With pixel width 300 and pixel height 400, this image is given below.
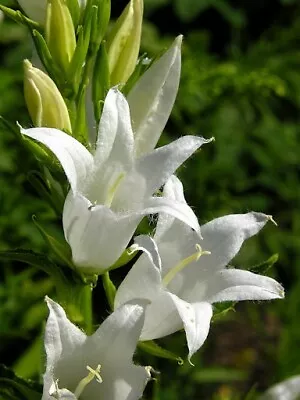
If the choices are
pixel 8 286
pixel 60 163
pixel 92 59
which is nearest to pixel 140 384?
pixel 60 163

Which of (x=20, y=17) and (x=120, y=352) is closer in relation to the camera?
(x=120, y=352)

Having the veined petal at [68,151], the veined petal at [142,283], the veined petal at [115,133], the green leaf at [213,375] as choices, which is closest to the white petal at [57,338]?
the veined petal at [142,283]

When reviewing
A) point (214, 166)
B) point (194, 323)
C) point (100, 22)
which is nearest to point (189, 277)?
point (194, 323)

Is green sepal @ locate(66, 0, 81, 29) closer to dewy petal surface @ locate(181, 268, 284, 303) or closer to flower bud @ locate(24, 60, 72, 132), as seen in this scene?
flower bud @ locate(24, 60, 72, 132)

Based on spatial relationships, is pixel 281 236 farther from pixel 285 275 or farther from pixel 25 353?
pixel 25 353

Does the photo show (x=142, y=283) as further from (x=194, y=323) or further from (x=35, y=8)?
(x=35, y=8)

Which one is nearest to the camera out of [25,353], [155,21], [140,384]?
[140,384]

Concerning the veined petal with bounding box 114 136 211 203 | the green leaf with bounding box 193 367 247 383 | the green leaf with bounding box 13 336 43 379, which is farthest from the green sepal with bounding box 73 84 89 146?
the green leaf with bounding box 193 367 247 383
